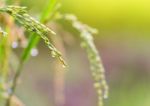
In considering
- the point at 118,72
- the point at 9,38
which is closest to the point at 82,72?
the point at 118,72

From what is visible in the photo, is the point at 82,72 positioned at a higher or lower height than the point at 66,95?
higher

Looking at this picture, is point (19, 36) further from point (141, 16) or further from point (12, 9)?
point (141, 16)

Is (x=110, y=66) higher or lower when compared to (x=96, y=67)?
higher

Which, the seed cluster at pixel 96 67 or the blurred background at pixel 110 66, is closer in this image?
the seed cluster at pixel 96 67

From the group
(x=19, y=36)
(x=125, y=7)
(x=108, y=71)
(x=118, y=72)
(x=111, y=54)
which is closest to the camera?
(x=19, y=36)

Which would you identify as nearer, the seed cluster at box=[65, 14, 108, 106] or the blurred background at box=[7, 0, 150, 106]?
the seed cluster at box=[65, 14, 108, 106]

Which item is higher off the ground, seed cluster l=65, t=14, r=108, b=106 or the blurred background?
the blurred background

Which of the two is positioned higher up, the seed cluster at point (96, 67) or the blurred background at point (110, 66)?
the blurred background at point (110, 66)

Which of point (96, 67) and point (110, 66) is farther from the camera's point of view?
point (110, 66)
